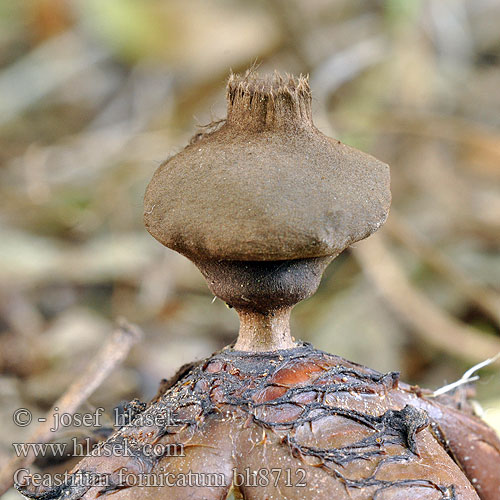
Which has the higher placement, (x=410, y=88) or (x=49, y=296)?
(x=410, y=88)

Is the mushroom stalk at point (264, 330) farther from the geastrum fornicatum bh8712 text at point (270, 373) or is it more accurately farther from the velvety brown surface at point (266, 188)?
the velvety brown surface at point (266, 188)

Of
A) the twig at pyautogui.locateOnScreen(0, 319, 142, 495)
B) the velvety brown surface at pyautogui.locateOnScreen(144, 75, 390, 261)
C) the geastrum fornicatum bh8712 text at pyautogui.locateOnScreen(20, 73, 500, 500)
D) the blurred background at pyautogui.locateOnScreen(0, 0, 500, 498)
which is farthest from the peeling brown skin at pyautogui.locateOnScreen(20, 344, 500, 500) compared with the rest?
the blurred background at pyautogui.locateOnScreen(0, 0, 500, 498)

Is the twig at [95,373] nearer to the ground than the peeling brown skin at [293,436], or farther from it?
farther from it

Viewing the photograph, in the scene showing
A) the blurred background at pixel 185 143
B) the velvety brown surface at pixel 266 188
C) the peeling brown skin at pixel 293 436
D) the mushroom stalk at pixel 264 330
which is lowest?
the peeling brown skin at pixel 293 436

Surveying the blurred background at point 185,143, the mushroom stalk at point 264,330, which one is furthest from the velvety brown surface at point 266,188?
the blurred background at point 185,143

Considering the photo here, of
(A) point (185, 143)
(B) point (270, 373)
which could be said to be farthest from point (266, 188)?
(A) point (185, 143)

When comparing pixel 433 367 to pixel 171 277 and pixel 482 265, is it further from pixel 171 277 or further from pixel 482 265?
pixel 171 277

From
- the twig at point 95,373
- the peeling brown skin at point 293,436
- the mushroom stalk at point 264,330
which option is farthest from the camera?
the twig at point 95,373

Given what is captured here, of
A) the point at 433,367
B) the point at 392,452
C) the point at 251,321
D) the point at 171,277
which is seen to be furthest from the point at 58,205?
the point at 392,452

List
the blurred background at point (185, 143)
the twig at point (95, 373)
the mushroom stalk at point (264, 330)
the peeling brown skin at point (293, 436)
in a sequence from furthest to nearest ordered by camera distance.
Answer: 1. the blurred background at point (185, 143)
2. the twig at point (95, 373)
3. the mushroom stalk at point (264, 330)
4. the peeling brown skin at point (293, 436)
